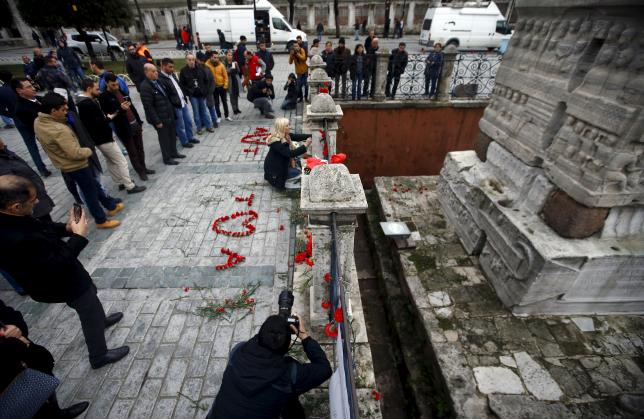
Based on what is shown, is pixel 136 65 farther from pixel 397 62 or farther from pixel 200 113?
pixel 397 62

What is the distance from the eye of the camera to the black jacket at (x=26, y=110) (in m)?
5.81

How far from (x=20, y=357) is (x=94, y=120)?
173 inches

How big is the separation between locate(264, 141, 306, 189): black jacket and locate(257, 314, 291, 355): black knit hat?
3945mm

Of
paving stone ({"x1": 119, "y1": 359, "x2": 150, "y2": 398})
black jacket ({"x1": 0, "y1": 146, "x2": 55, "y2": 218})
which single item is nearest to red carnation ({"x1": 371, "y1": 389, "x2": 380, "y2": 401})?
paving stone ({"x1": 119, "y1": 359, "x2": 150, "y2": 398})

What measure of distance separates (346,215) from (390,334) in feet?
9.56

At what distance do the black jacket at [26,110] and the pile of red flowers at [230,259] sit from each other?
193 inches

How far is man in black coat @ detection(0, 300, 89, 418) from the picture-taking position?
199 centimetres

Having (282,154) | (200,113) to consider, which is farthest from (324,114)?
(200,113)

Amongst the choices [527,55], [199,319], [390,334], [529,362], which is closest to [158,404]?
[199,319]

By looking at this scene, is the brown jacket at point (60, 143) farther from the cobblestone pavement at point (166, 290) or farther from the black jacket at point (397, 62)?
the black jacket at point (397, 62)

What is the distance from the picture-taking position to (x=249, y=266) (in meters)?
4.56

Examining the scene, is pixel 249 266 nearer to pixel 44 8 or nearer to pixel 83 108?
pixel 83 108

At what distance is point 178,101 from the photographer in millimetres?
7117

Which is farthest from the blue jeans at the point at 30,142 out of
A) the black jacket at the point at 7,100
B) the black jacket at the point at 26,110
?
the black jacket at the point at 7,100
